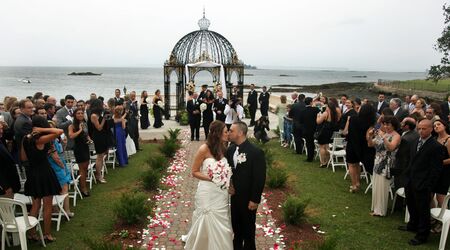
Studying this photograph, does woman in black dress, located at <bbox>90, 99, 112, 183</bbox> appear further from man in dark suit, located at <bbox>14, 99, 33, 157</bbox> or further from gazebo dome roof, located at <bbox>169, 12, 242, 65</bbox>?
gazebo dome roof, located at <bbox>169, 12, 242, 65</bbox>

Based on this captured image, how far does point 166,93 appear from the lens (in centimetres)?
1994

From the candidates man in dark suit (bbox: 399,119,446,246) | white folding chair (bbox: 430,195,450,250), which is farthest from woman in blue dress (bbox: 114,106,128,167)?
white folding chair (bbox: 430,195,450,250)

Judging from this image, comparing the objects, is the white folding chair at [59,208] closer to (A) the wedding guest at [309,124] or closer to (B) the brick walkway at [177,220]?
(B) the brick walkway at [177,220]

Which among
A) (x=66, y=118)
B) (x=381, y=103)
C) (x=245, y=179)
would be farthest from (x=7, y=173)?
(x=381, y=103)

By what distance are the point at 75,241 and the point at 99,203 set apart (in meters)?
1.79

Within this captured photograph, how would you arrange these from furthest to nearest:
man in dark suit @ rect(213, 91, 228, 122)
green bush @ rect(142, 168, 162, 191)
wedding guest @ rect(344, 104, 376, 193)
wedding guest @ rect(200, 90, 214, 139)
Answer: wedding guest @ rect(200, 90, 214, 139) → man in dark suit @ rect(213, 91, 228, 122) → green bush @ rect(142, 168, 162, 191) → wedding guest @ rect(344, 104, 376, 193)

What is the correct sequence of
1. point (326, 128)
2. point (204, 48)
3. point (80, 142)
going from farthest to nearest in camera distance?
point (204, 48) → point (326, 128) → point (80, 142)

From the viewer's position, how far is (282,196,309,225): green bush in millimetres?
6556

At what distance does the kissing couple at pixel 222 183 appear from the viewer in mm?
4906

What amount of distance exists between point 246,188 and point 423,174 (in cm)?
279

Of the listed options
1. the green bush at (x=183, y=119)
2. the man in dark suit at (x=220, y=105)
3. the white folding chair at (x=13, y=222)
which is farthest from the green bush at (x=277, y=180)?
the green bush at (x=183, y=119)

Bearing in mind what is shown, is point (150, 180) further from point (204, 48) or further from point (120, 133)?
point (204, 48)

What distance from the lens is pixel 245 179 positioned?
195 inches

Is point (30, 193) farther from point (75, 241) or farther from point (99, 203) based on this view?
point (99, 203)
